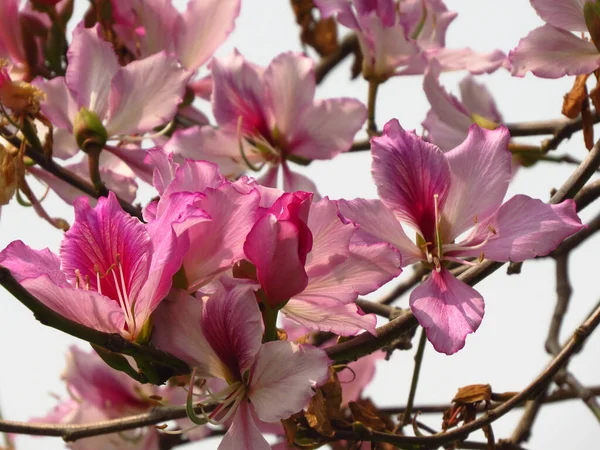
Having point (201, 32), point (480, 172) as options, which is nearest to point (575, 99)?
point (480, 172)

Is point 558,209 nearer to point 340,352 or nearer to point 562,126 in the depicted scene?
point 340,352

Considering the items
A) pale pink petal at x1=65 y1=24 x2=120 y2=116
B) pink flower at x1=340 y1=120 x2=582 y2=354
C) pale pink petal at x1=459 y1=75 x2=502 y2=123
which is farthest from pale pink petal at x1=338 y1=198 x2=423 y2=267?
pale pink petal at x1=459 y1=75 x2=502 y2=123

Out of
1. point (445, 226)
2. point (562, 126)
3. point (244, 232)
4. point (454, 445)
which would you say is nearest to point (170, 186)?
point (244, 232)

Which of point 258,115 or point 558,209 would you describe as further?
point 258,115

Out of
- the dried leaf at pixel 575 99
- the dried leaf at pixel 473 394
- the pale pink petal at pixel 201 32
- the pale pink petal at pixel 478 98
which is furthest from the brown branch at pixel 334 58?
the dried leaf at pixel 473 394

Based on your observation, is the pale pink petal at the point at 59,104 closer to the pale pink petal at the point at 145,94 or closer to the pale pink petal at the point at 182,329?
the pale pink petal at the point at 145,94

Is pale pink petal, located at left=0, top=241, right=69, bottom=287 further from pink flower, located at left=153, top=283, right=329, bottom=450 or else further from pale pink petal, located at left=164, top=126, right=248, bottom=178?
pale pink petal, located at left=164, top=126, right=248, bottom=178
